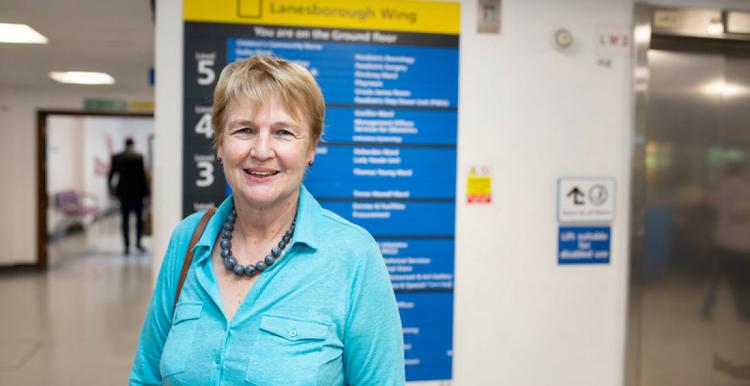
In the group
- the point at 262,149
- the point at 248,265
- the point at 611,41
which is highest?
the point at 611,41

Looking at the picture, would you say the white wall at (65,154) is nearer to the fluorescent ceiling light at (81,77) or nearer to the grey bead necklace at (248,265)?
the fluorescent ceiling light at (81,77)

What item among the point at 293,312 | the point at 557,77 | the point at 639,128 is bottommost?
the point at 293,312

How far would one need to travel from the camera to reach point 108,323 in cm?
562

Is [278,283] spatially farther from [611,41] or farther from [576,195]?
[611,41]

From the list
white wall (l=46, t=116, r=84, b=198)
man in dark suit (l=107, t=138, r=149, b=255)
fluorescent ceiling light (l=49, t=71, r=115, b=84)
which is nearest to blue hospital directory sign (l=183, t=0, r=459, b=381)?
fluorescent ceiling light (l=49, t=71, r=115, b=84)

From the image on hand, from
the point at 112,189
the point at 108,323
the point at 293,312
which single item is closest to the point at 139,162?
the point at 112,189

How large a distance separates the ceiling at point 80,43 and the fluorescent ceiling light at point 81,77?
106 mm

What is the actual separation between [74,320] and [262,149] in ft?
17.7

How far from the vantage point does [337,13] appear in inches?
108

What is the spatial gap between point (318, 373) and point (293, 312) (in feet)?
0.47

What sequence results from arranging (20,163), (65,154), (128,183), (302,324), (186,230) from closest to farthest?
(302,324)
(186,230)
(20,163)
(128,183)
(65,154)

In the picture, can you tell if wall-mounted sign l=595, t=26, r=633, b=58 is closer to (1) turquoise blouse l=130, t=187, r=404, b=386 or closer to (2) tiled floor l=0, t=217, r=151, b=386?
(1) turquoise blouse l=130, t=187, r=404, b=386

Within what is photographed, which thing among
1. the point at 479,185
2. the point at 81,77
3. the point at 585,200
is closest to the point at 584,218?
the point at 585,200

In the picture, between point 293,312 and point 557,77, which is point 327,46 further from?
point 293,312
